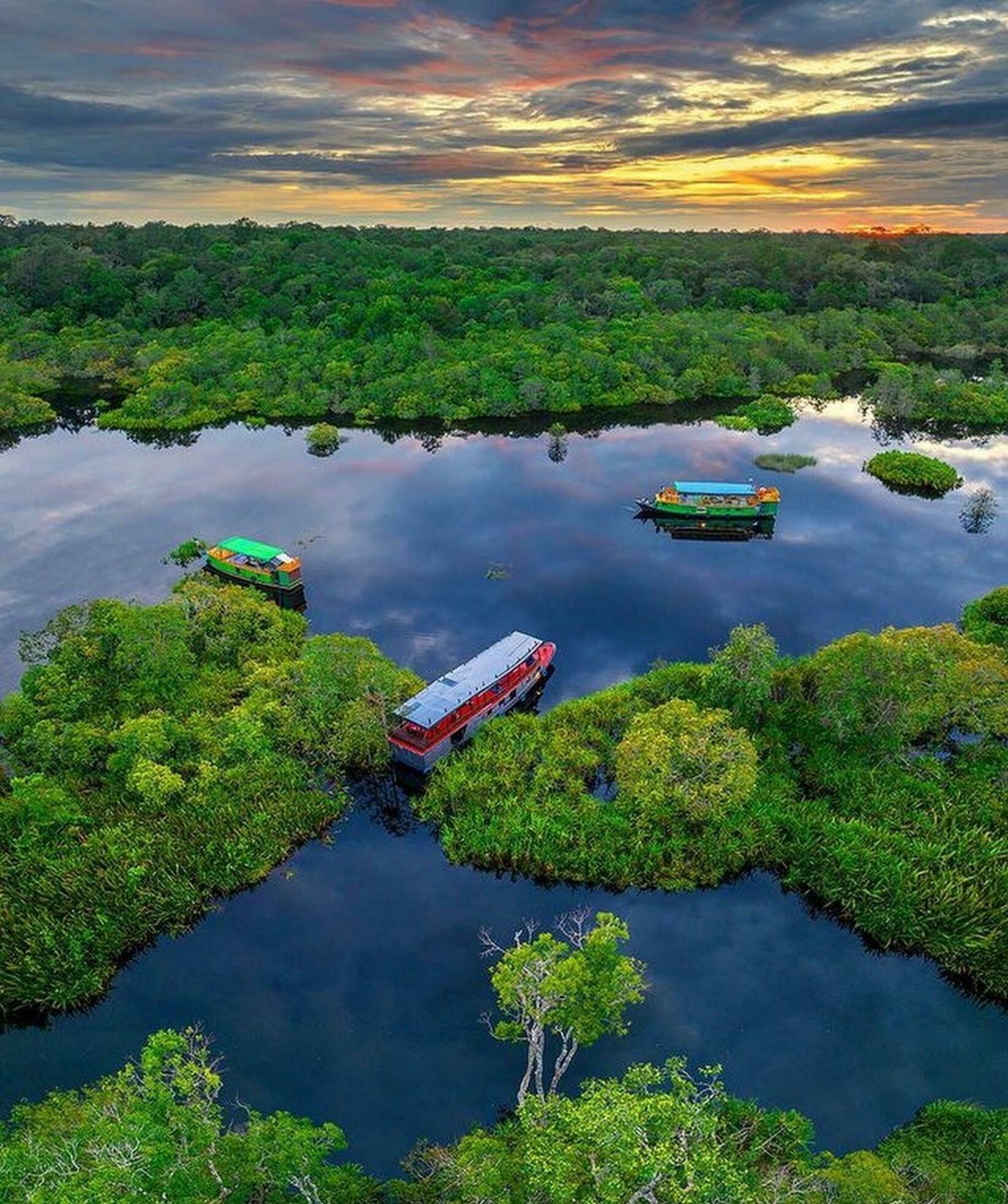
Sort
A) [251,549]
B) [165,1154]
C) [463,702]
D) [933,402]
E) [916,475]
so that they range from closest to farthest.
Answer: [165,1154] < [463,702] < [251,549] < [916,475] < [933,402]

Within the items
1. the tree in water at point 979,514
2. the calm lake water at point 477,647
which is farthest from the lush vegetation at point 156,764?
the tree in water at point 979,514

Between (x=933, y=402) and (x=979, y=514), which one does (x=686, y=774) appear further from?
(x=933, y=402)

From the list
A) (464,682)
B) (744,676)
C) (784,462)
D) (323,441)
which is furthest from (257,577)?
(784,462)

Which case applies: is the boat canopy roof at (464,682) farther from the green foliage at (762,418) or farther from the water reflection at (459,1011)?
the green foliage at (762,418)

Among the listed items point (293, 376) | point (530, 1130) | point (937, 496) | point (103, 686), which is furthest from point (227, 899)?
point (293, 376)

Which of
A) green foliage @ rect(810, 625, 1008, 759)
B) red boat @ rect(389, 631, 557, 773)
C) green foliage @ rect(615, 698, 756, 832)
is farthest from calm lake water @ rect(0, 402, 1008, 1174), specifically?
green foliage @ rect(810, 625, 1008, 759)

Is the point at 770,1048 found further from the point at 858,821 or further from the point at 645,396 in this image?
the point at 645,396

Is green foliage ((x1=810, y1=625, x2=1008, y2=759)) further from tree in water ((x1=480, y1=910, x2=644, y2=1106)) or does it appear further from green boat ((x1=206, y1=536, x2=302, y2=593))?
green boat ((x1=206, y1=536, x2=302, y2=593))
